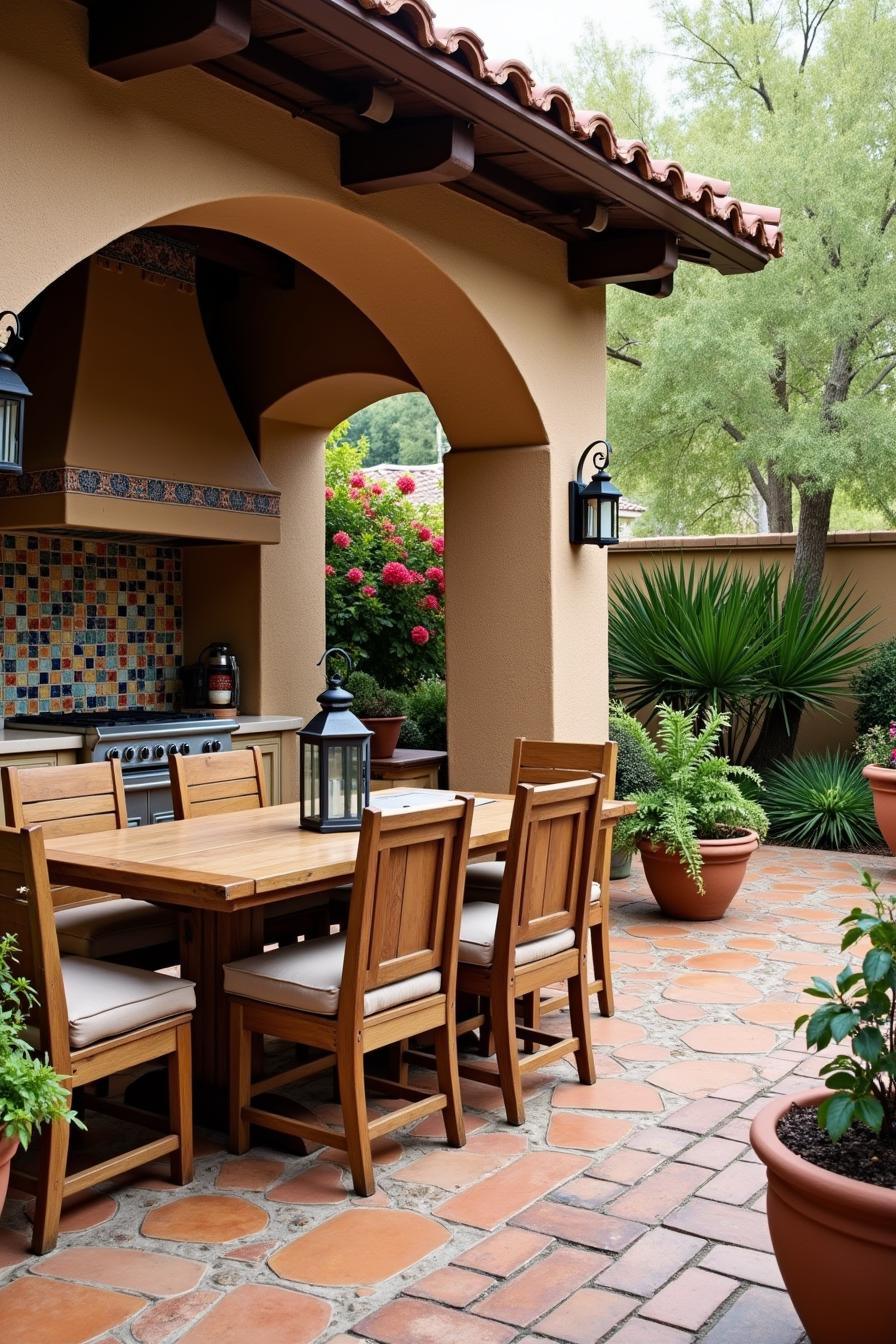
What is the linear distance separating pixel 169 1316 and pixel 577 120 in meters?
4.07

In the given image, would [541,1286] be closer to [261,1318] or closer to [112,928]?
[261,1318]

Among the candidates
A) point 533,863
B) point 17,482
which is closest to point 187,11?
point 533,863

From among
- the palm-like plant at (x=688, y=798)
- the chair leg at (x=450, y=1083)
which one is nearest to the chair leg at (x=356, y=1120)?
the chair leg at (x=450, y=1083)

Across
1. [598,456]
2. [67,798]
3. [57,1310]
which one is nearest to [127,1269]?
[57,1310]

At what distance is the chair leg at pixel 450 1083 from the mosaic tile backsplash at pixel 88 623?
374cm

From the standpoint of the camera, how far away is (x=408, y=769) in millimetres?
6969

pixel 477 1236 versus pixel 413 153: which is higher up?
pixel 413 153

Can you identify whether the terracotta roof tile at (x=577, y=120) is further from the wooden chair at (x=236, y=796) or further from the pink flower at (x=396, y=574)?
the pink flower at (x=396, y=574)

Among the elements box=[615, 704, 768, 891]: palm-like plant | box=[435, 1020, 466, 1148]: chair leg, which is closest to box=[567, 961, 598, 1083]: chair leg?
box=[435, 1020, 466, 1148]: chair leg

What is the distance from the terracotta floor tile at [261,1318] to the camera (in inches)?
102

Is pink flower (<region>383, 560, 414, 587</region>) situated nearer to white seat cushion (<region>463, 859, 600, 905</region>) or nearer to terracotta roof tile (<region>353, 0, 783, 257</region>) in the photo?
terracotta roof tile (<region>353, 0, 783, 257</region>)

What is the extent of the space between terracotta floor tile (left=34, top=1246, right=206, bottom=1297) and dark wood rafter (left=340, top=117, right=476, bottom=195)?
3.49 m

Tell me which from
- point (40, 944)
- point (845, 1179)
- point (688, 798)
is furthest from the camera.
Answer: point (688, 798)

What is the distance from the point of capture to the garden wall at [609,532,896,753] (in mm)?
9633
